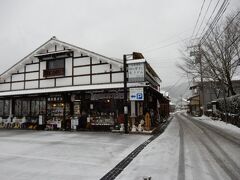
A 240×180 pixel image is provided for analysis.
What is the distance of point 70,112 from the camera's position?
1858 centimetres

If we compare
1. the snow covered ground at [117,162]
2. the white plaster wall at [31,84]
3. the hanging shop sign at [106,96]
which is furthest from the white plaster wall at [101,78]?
the snow covered ground at [117,162]

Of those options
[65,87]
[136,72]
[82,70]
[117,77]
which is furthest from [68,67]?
[136,72]

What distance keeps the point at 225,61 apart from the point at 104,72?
13.9 metres

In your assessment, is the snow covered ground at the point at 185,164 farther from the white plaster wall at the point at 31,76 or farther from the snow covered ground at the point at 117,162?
the white plaster wall at the point at 31,76

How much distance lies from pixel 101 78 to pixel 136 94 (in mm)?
3282

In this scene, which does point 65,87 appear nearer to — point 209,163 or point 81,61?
point 81,61

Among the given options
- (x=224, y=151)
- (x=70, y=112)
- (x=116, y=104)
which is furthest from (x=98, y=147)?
(x=70, y=112)

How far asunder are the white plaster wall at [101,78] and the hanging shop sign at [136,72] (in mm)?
1995

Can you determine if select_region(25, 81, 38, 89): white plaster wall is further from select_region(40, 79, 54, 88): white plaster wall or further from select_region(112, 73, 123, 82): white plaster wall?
select_region(112, 73, 123, 82): white plaster wall

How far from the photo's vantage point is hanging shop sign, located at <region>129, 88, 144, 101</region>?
15117mm

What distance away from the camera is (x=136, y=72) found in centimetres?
1545

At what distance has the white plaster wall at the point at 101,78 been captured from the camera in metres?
16.8

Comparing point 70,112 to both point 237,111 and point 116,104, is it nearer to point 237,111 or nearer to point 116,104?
point 116,104

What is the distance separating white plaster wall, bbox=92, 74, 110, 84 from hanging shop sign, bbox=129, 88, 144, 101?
7.56 feet
